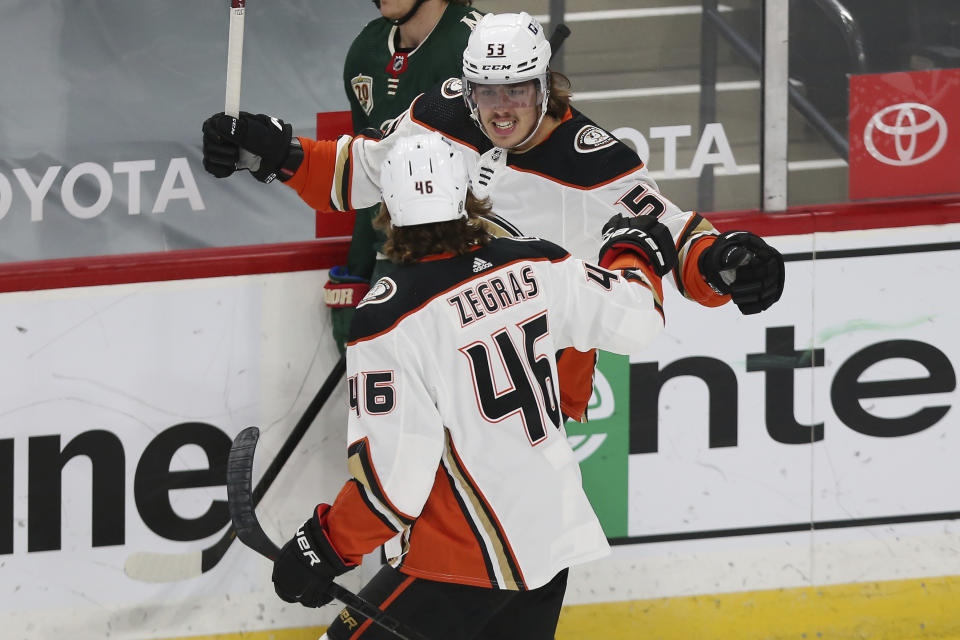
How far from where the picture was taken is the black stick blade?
2344 mm

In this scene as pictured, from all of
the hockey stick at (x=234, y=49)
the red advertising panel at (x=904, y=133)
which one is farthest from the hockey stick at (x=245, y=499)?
the red advertising panel at (x=904, y=133)

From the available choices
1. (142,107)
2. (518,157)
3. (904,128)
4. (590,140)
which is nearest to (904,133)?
(904,128)

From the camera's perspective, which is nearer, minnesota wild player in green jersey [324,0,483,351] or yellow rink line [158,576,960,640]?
minnesota wild player in green jersey [324,0,483,351]

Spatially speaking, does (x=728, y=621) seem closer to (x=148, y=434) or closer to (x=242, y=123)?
(x=148, y=434)

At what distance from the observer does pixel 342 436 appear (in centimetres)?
307

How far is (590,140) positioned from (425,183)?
2.13 feet

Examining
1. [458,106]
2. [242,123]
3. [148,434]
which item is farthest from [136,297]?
[458,106]

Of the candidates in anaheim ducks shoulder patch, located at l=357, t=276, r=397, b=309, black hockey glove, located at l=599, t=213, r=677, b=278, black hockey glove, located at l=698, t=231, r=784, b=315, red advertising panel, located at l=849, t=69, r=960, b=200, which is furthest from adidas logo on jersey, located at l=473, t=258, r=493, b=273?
red advertising panel, located at l=849, t=69, r=960, b=200

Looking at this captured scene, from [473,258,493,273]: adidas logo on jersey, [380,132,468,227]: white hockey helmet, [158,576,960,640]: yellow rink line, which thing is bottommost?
[158,576,960,640]: yellow rink line

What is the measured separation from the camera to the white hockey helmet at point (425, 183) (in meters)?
2.05

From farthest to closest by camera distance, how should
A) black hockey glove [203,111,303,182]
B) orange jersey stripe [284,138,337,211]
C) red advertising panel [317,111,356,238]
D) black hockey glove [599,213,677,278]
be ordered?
red advertising panel [317,111,356,238] → orange jersey stripe [284,138,337,211] → black hockey glove [203,111,303,182] → black hockey glove [599,213,677,278]

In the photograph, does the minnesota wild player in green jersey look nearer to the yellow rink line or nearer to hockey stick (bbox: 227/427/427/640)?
hockey stick (bbox: 227/427/427/640)

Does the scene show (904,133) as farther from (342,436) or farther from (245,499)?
(245,499)

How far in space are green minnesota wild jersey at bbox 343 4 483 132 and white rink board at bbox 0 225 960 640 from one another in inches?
16.5
